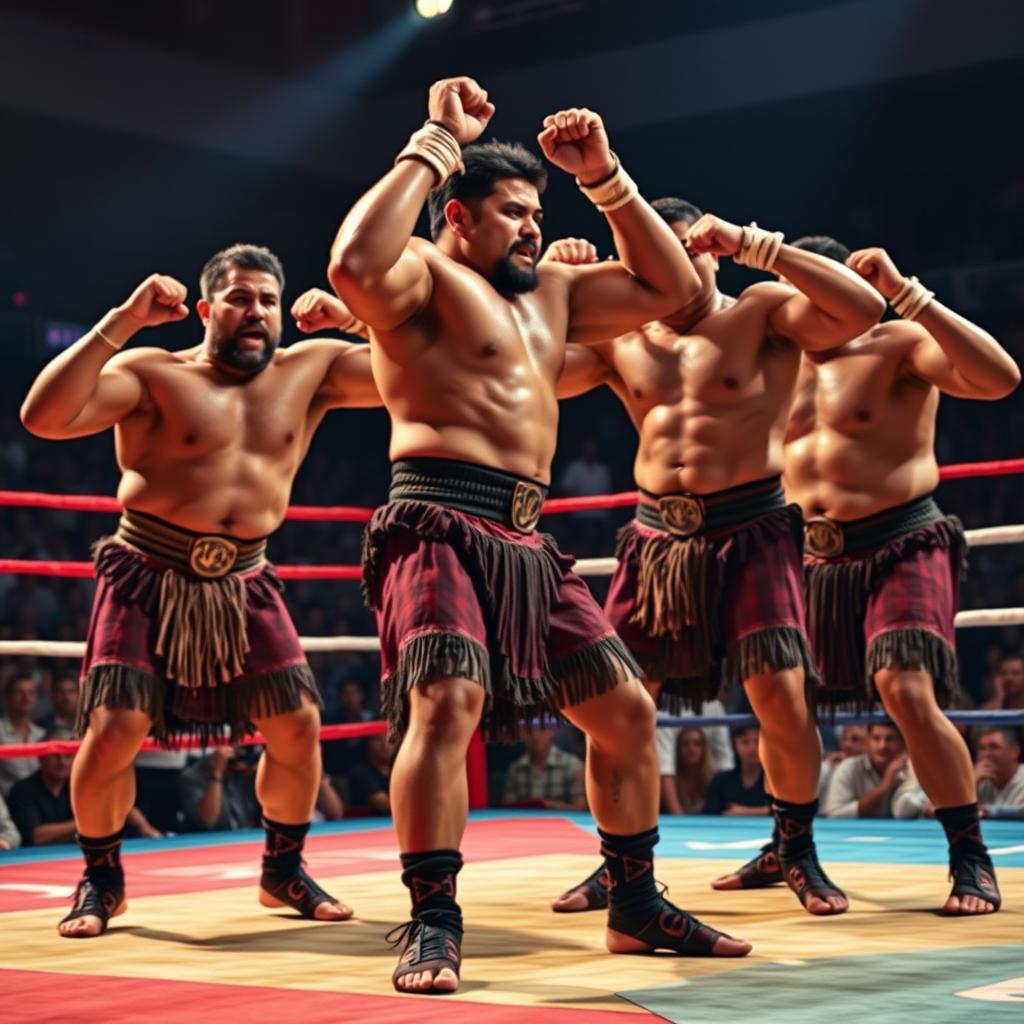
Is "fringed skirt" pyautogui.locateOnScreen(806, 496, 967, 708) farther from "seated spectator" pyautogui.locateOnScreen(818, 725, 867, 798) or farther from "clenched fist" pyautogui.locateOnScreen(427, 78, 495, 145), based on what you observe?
"seated spectator" pyautogui.locateOnScreen(818, 725, 867, 798)

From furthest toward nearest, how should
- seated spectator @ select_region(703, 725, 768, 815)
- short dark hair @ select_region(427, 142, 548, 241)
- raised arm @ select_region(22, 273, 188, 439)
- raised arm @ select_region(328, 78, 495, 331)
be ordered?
seated spectator @ select_region(703, 725, 768, 815) < raised arm @ select_region(22, 273, 188, 439) < short dark hair @ select_region(427, 142, 548, 241) < raised arm @ select_region(328, 78, 495, 331)

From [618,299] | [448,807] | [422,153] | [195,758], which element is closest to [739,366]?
[618,299]

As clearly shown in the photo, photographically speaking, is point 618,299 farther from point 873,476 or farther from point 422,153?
point 873,476

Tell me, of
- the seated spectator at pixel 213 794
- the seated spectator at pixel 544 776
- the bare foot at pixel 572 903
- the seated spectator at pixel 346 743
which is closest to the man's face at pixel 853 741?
the seated spectator at pixel 544 776

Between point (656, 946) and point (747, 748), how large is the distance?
3117 millimetres

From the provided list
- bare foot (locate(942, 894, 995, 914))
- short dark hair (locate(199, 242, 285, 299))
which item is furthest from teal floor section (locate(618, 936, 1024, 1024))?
short dark hair (locate(199, 242, 285, 299))

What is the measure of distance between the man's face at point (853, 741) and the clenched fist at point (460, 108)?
11.2 feet

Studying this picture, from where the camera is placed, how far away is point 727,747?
5.82m

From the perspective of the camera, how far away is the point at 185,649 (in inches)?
120

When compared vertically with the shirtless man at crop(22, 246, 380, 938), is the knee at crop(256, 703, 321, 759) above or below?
below

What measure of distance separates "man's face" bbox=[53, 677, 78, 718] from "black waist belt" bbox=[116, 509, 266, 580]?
2.32m

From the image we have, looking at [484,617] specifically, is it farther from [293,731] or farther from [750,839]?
[750,839]

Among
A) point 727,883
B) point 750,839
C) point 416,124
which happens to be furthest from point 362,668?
point 727,883

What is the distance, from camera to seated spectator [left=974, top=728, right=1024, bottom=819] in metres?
5.00
